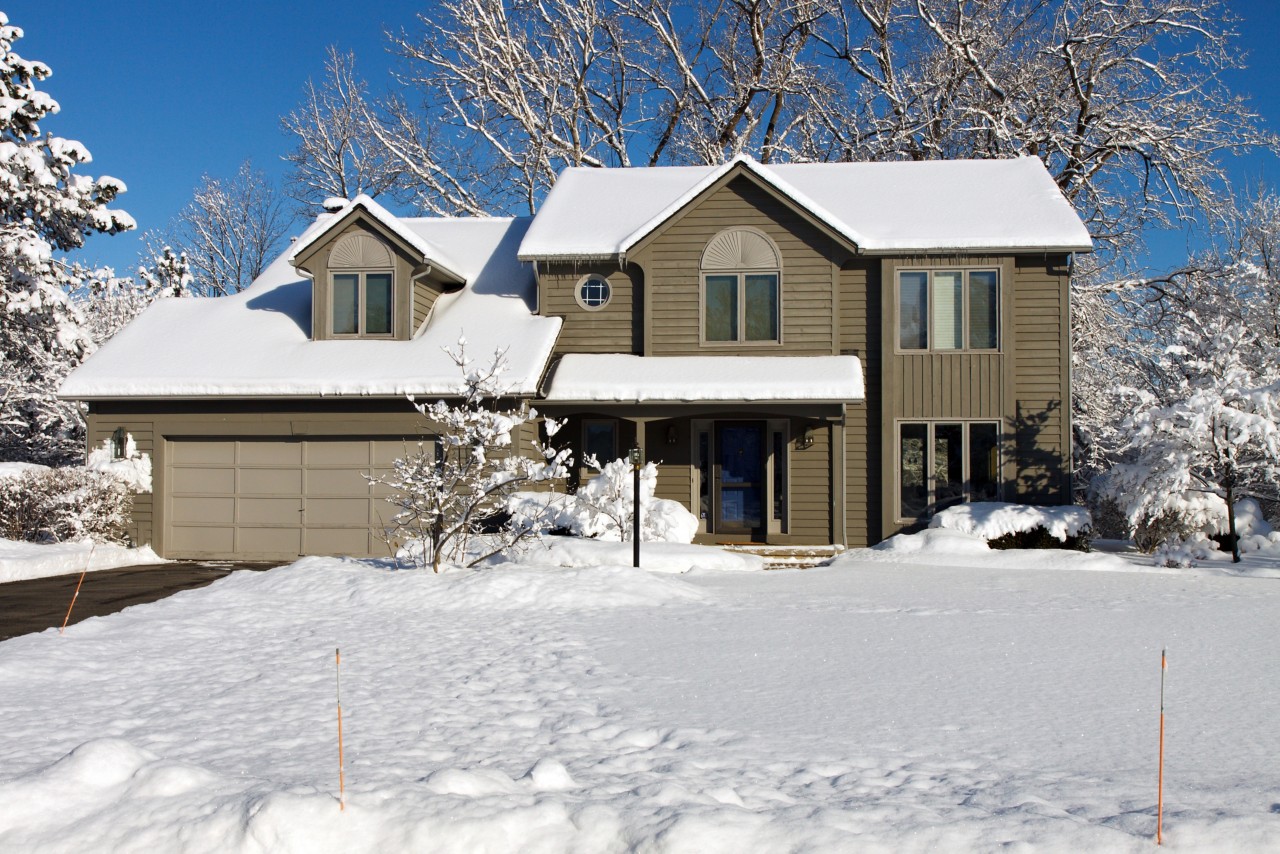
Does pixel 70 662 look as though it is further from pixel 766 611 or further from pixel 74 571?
pixel 74 571

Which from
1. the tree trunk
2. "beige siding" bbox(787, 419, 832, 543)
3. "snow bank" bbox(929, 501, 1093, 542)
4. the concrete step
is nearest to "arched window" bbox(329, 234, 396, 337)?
the concrete step

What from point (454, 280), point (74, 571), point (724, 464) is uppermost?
point (454, 280)

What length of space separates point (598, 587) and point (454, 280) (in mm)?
8780

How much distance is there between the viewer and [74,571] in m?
13.6

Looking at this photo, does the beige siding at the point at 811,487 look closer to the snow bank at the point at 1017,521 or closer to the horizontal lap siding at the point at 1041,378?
the snow bank at the point at 1017,521

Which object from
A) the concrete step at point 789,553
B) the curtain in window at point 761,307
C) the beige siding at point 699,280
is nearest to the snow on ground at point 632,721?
the concrete step at point 789,553

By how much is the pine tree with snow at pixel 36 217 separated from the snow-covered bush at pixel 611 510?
433 inches

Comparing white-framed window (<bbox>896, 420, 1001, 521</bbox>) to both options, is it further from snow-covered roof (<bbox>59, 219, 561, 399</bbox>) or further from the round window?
snow-covered roof (<bbox>59, 219, 561, 399</bbox>)

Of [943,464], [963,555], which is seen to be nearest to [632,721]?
[963,555]

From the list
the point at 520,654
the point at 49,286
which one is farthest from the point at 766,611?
the point at 49,286

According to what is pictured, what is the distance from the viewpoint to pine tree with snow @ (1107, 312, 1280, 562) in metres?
12.6

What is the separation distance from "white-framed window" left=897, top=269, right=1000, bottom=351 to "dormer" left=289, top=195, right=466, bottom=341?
7.45 meters

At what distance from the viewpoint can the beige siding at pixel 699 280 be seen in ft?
53.1

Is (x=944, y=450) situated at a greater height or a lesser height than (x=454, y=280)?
lesser
